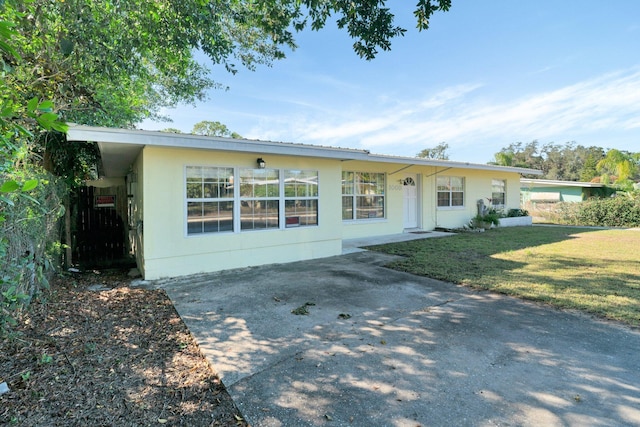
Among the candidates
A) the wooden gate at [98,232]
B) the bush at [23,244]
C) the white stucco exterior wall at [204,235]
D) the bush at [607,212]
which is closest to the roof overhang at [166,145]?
the white stucco exterior wall at [204,235]

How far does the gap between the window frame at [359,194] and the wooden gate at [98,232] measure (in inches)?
275

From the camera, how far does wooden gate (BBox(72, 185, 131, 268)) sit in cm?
873

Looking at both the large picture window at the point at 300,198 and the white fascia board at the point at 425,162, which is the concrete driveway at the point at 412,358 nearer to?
the large picture window at the point at 300,198

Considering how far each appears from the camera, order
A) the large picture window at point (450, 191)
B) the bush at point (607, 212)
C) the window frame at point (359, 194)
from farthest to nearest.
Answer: the bush at point (607, 212), the large picture window at point (450, 191), the window frame at point (359, 194)

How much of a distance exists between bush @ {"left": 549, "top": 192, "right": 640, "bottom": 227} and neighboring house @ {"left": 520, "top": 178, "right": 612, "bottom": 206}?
522cm

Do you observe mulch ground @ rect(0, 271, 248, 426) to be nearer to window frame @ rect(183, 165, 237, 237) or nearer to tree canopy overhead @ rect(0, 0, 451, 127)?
window frame @ rect(183, 165, 237, 237)

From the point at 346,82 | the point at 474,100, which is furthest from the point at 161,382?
the point at 474,100

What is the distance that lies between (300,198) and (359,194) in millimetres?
4270

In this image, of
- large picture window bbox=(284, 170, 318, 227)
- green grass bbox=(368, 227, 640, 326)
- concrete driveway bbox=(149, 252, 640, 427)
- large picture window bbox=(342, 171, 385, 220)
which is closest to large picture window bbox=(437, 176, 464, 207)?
green grass bbox=(368, 227, 640, 326)

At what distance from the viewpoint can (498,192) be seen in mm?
16828

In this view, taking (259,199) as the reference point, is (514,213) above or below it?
below

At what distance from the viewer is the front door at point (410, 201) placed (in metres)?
13.3

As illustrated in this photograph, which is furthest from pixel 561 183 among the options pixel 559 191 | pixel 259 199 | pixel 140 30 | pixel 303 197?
pixel 140 30

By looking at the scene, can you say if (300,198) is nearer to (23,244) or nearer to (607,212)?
(23,244)
